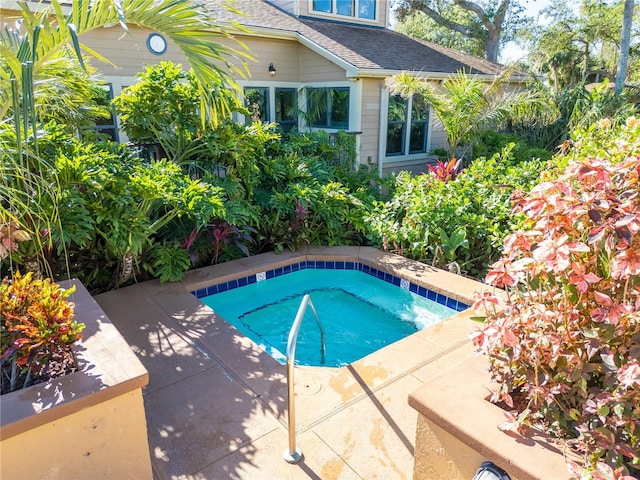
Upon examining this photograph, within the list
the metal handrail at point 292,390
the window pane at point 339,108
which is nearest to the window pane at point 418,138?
the window pane at point 339,108

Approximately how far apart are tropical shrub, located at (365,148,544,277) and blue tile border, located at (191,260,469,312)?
53cm

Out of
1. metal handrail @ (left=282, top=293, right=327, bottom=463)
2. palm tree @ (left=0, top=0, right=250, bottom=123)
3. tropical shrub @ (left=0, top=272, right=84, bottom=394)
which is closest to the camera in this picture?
tropical shrub @ (left=0, top=272, right=84, bottom=394)

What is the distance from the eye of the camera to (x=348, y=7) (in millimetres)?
12797

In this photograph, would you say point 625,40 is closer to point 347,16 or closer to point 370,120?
point 347,16

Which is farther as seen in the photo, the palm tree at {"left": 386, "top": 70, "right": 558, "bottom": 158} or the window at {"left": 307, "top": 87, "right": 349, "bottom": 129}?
the window at {"left": 307, "top": 87, "right": 349, "bottom": 129}

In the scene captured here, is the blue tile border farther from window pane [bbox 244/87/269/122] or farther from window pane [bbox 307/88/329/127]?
window pane [bbox 307/88/329/127]

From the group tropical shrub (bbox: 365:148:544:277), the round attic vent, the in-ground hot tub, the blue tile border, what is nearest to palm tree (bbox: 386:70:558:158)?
tropical shrub (bbox: 365:148:544:277)

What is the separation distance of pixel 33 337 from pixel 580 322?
2497mm

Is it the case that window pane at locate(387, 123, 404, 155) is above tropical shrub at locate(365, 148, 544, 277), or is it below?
above

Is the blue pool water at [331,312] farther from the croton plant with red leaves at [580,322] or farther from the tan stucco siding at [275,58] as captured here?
the tan stucco siding at [275,58]

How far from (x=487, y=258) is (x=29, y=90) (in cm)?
507

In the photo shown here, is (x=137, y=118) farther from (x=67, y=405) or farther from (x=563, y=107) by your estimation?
(x=563, y=107)

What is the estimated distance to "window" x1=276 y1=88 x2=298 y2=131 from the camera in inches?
439

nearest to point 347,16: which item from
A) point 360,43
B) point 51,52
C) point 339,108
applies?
point 360,43
